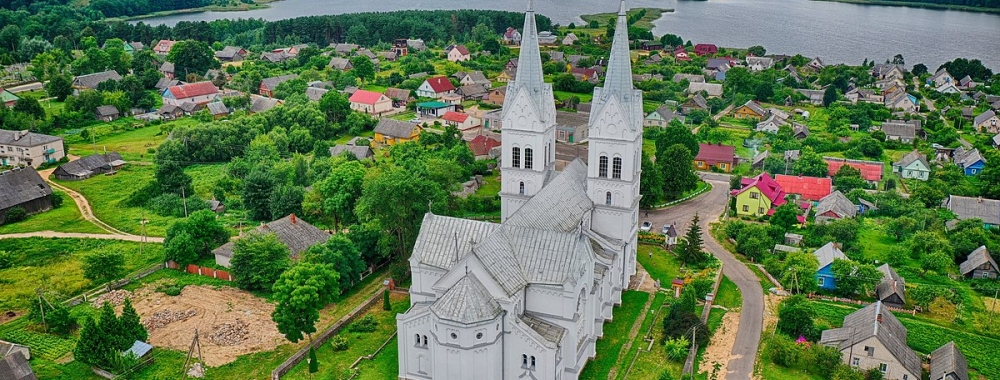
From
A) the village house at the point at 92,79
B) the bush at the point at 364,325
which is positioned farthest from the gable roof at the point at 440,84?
the bush at the point at 364,325

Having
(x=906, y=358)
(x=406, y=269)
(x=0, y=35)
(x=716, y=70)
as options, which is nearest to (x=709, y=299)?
(x=906, y=358)

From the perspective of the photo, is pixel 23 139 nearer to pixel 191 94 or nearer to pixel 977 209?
pixel 191 94

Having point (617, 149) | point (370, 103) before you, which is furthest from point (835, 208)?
point (370, 103)

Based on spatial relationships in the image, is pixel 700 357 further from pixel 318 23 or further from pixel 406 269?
pixel 318 23

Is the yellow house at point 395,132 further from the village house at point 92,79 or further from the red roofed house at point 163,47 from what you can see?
the red roofed house at point 163,47

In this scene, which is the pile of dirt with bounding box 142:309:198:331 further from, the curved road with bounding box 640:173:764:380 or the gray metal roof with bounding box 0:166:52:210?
the curved road with bounding box 640:173:764:380

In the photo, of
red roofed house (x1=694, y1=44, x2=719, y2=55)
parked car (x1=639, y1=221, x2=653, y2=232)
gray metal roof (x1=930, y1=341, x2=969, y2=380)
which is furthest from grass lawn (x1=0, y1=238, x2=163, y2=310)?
red roofed house (x1=694, y1=44, x2=719, y2=55)
